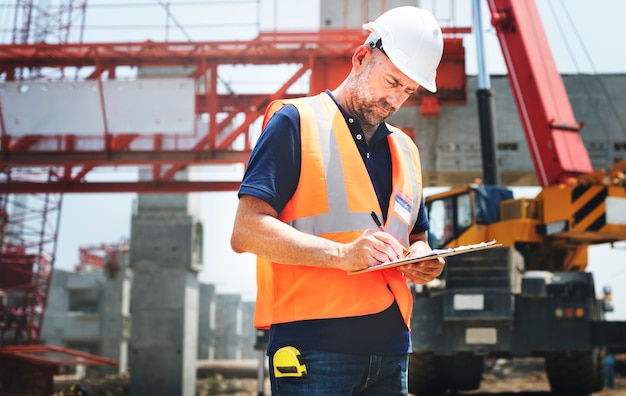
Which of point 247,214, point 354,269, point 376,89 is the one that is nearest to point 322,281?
point 354,269

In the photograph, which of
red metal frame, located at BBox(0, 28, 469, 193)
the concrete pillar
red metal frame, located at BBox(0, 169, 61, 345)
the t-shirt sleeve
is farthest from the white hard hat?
red metal frame, located at BBox(0, 169, 61, 345)

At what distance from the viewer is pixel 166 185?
16.9 metres

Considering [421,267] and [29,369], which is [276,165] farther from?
[29,369]

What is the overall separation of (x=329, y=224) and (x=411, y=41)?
0.62m

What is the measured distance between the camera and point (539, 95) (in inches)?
463

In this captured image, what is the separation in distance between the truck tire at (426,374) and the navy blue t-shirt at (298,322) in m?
8.89

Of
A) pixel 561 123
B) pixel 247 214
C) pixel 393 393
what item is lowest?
pixel 393 393

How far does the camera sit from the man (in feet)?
7.36

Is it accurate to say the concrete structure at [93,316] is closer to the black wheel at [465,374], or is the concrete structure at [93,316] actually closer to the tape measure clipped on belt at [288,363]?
the black wheel at [465,374]

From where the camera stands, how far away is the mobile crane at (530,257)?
999cm

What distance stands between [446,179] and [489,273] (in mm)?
7629

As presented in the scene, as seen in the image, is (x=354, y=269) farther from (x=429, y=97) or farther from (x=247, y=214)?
(x=429, y=97)

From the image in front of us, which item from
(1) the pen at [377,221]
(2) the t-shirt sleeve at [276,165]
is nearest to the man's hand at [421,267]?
(1) the pen at [377,221]

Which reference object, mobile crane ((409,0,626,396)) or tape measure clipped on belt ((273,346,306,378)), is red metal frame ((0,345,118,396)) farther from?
tape measure clipped on belt ((273,346,306,378))
